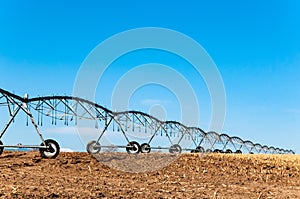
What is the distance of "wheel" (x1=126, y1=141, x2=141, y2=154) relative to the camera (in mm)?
35594

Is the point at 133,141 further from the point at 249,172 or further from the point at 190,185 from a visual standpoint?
the point at 190,185

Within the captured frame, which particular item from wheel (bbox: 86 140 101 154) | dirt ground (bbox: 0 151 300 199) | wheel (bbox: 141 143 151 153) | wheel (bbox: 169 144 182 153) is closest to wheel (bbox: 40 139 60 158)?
dirt ground (bbox: 0 151 300 199)

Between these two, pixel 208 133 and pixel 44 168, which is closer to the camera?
pixel 44 168

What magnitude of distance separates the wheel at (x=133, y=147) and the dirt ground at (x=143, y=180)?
9512 mm

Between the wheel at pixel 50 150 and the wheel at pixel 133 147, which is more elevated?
the wheel at pixel 133 147

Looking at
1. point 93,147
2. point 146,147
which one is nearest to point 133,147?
point 146,147

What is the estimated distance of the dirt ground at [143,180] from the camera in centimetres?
1354

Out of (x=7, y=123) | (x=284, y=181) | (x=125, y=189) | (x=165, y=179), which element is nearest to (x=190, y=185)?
(x=165, y=179)

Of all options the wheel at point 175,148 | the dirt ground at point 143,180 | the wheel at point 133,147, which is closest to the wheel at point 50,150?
the dirt ground at point 143,180

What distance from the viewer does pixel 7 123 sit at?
2327cm

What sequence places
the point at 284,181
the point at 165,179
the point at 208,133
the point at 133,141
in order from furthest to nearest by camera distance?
the point at 208,133 < the point at 133,141 < the point at 284,181 < the point at 165,179

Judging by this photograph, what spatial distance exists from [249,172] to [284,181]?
8.59 feet

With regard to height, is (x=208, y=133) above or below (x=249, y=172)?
above

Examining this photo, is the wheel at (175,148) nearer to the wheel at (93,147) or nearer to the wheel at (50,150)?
the wheel at (93,147)
